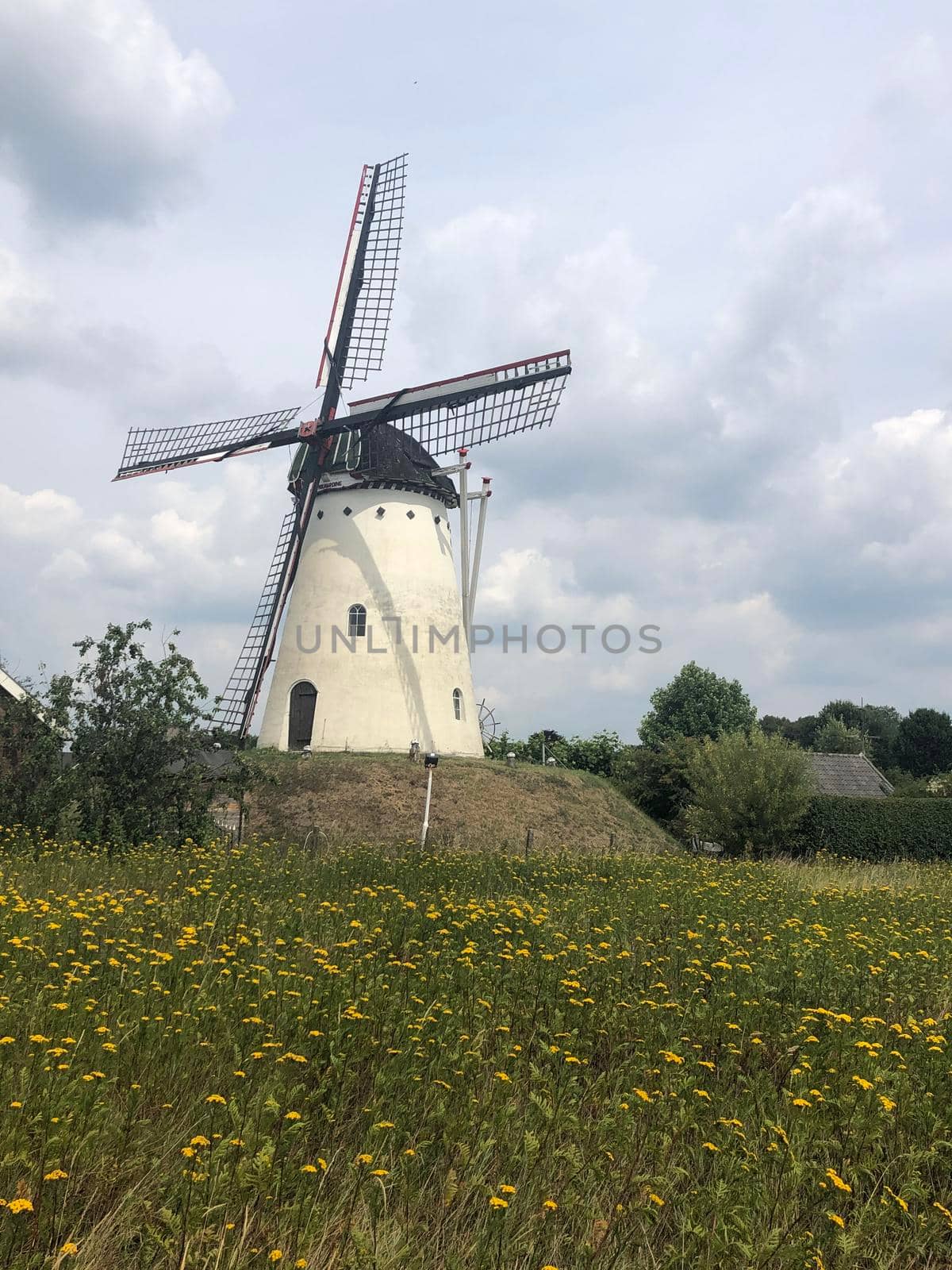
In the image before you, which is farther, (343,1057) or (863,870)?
(863,870)

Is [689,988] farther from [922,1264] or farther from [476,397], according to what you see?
[476,397]

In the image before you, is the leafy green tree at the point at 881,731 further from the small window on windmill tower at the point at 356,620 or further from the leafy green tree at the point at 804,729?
the small window on windmill tower at the point at 356,620

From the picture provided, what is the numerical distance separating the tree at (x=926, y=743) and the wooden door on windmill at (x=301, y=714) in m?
55.9

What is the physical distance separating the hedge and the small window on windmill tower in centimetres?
1490

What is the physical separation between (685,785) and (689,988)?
91.0ft

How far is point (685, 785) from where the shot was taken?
33656 mm

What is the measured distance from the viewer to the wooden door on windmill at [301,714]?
2836 centimetres

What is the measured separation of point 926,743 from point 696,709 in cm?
2712

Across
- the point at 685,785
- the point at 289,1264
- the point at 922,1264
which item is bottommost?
the point at 922,1264

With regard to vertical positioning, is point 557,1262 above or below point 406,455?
below

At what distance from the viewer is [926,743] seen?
68.4 m

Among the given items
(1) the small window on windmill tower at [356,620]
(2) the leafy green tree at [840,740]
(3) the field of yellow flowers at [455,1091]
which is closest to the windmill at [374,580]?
(1) the small window on windmill tower at [356,620]

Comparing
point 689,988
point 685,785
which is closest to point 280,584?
point 685,785

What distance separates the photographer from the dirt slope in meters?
23.8
